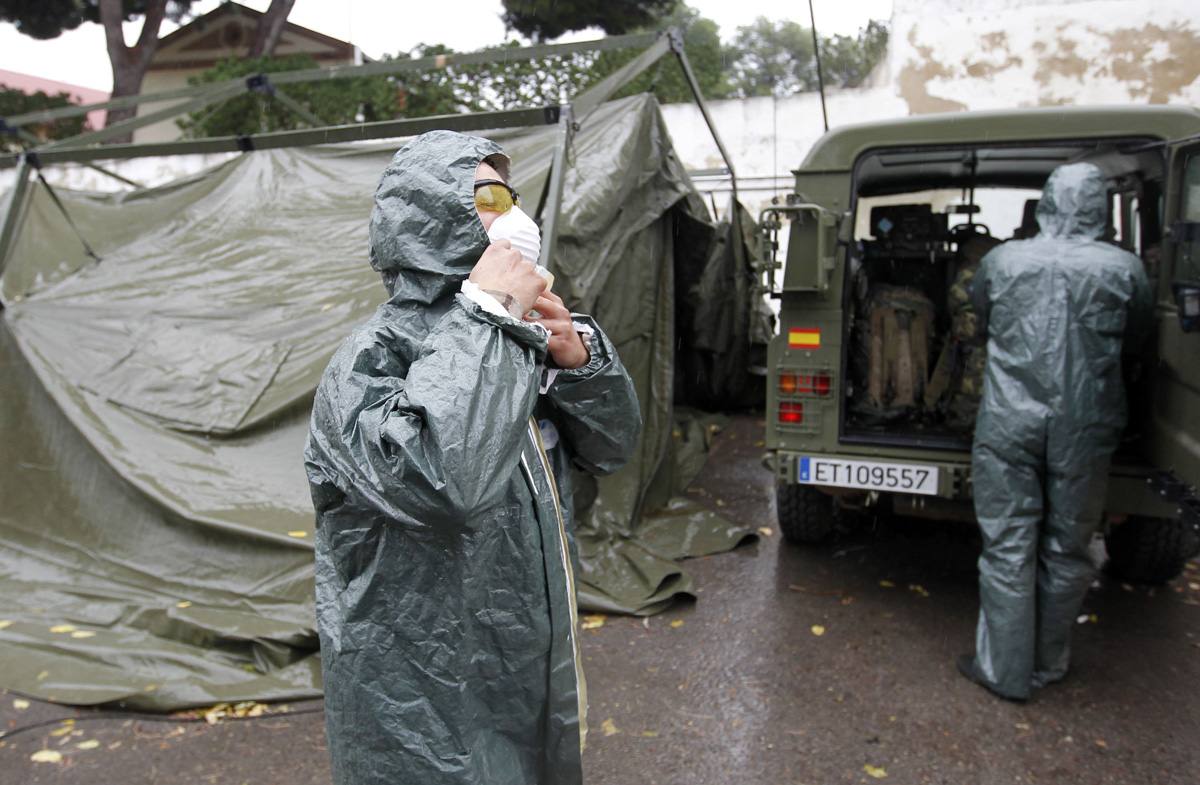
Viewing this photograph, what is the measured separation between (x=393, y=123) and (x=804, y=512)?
9.96ft

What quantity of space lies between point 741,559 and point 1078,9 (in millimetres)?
9942

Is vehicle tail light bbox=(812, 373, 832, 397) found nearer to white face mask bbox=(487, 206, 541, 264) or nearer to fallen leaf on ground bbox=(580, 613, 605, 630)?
fallen leaf on ground bbox=(580, 613, 605, 630)

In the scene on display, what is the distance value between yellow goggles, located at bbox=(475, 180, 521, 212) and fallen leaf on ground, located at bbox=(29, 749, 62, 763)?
110 inches

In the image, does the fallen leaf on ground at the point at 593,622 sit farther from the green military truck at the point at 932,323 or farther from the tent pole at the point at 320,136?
the tent pole at the point at 320,136

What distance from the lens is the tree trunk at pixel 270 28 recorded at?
15578mm

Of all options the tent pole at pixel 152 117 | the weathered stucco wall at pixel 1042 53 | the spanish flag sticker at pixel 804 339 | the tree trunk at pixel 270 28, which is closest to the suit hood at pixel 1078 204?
the spanish flag sticker at pixel 804 339

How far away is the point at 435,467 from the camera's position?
4.61ft

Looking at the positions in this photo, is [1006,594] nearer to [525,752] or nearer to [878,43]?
[525,752]

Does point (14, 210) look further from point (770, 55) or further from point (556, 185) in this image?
point (770, 55)

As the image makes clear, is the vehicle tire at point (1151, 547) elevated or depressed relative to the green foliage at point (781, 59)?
depressed

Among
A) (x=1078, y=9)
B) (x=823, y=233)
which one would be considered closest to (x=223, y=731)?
(x=823, y=233)

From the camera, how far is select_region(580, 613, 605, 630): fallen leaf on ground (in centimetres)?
446

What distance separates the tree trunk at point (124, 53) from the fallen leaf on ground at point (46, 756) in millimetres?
15334

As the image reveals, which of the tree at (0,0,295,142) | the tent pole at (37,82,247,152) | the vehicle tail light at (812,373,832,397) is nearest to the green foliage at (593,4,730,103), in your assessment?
the tent pole at (37,82,247,152)
